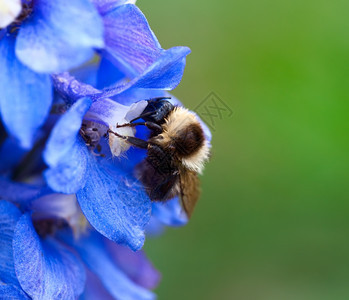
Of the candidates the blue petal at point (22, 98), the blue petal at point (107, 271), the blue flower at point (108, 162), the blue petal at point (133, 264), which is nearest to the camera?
the blue petal at point (22, 98)

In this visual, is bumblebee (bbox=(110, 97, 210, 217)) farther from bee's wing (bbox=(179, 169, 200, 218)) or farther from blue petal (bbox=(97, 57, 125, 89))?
blue petal (bbox=(97, 57, 125, 89))

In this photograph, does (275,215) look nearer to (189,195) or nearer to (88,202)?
(189,195)

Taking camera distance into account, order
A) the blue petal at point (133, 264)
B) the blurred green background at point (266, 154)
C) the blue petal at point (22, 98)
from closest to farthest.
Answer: the blue petal at point (22, 98) → the blue petal at point (133, 264) → the blurred green background at point (266, 154)

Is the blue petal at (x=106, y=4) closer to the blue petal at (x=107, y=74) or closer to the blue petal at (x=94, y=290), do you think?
the blue petal at (x=107, y=74)

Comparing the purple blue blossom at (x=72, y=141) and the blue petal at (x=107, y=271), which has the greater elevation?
the purple blue blossom at (x=72, y=141)

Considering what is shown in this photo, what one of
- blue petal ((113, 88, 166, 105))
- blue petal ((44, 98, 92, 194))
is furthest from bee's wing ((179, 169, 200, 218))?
blue petal ((44, 98, 92, 194))

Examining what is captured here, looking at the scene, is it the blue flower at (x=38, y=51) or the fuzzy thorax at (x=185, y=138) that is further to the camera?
the fuzzy thorax at (x=185, y=138)

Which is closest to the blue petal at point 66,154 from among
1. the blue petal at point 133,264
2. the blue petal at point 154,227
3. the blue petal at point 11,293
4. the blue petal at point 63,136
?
the blue petal at point 63,136
